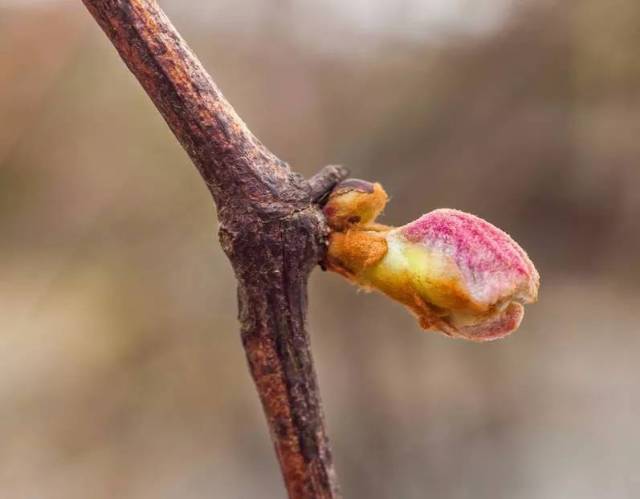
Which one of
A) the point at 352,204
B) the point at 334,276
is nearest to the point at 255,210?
the point at 352,204

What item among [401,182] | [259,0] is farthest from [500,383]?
[259,0]

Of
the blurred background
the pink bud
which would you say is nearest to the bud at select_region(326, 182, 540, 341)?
the pink bud

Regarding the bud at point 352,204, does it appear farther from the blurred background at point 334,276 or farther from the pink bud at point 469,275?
the blurred background at point 334,276

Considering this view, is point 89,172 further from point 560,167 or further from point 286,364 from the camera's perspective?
point 286,364

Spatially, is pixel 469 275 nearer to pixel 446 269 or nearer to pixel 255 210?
pixel 446 269

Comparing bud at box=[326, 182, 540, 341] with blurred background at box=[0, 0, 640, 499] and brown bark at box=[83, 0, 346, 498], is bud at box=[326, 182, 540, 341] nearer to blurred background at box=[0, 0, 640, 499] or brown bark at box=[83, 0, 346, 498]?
brown bark at box=[83, 0, 346, 498]

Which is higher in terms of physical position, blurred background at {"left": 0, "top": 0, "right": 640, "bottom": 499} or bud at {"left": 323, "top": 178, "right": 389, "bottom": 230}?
blurred background at {"left": 0, "top": 0, "right": 640, "bottom": 499}
